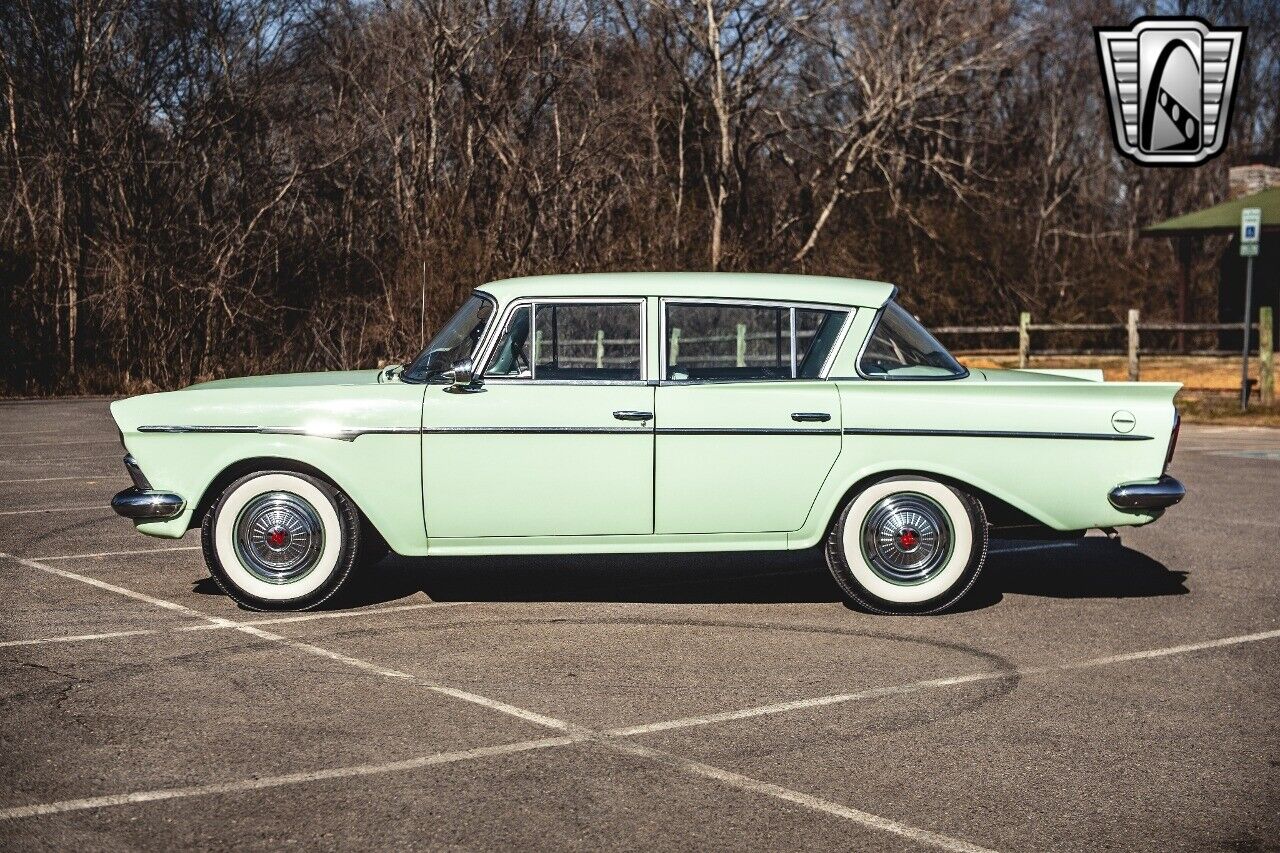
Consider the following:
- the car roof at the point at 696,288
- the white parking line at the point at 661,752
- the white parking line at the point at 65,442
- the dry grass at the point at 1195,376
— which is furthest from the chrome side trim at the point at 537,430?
the dry grass at the point at 1195,376

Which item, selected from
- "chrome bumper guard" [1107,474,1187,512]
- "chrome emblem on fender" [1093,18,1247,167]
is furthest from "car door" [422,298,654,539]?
"chrome emblem on fender" [1093,18,1247,167]

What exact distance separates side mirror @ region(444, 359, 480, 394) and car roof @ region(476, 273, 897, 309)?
0.40 m

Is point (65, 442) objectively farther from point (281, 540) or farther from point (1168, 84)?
point (1168, 84)

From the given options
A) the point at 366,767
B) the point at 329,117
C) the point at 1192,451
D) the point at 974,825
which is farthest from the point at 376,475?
the point at 329,117

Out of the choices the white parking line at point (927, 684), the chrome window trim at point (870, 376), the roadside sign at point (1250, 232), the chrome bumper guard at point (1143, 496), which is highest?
the roadside sign at point (1250, 232)

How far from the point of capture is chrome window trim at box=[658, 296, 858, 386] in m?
7.46

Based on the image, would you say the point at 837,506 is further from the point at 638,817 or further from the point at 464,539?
the point at 638,817

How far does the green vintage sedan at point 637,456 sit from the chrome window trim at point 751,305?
1 centimetres

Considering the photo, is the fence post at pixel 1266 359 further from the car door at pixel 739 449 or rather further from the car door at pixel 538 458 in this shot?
the car door at pixel 538 458

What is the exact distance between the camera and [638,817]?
173 inches

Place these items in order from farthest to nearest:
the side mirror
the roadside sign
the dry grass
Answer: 1. the dry grass
2. the roadside sign
3. the side mirror

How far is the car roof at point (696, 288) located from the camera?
7.55m

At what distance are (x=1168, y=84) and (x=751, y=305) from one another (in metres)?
21.0

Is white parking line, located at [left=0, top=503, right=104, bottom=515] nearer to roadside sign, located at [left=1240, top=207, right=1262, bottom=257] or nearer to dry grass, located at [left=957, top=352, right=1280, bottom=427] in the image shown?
dry grass, located at [left=957, top=352, right=1280, bottom=427]
